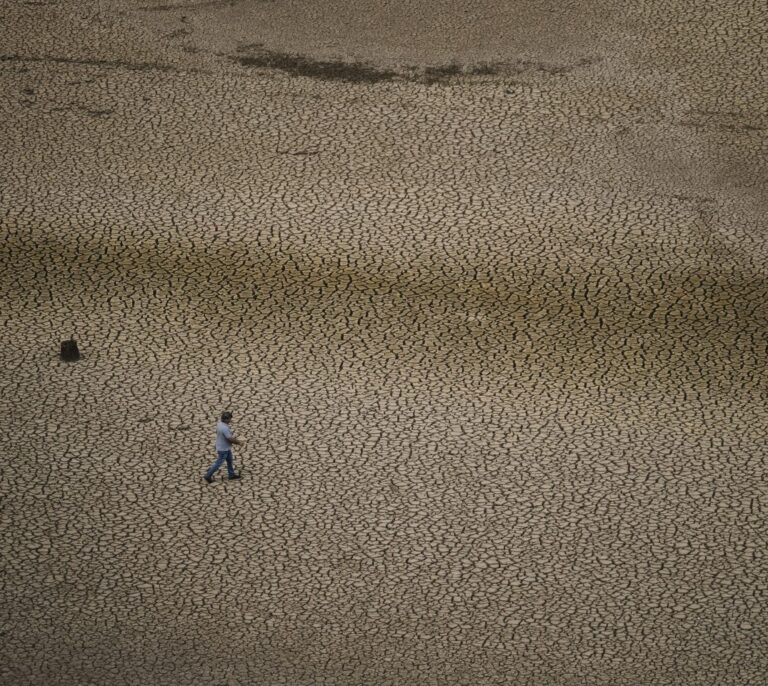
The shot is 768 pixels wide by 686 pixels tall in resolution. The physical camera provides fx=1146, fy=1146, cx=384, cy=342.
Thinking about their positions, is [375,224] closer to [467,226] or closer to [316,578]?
[467,226]

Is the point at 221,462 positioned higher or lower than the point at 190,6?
lower

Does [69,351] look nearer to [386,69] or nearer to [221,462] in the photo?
[221,462]

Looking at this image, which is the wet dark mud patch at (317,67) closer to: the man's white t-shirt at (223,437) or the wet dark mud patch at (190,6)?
the wet dark mud patch at (190,6)

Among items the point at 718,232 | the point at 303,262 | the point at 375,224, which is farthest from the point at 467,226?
the point at 718,232

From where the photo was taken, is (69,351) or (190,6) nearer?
(69,351)

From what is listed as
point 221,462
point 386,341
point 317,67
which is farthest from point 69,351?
point 317,67

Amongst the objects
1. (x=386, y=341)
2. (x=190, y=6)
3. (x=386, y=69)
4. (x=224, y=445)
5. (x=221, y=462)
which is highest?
(x=190, y=6)

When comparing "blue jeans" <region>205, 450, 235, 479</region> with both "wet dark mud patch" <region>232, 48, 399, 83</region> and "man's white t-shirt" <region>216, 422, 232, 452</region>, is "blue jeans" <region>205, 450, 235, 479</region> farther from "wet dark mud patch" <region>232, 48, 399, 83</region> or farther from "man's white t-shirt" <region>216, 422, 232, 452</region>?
"wet dark mud patch" <region>232, 48, 399, 83</region>

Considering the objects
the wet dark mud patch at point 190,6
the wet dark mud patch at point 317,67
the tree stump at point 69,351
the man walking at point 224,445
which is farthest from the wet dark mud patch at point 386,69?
the man walking at point 224,445
